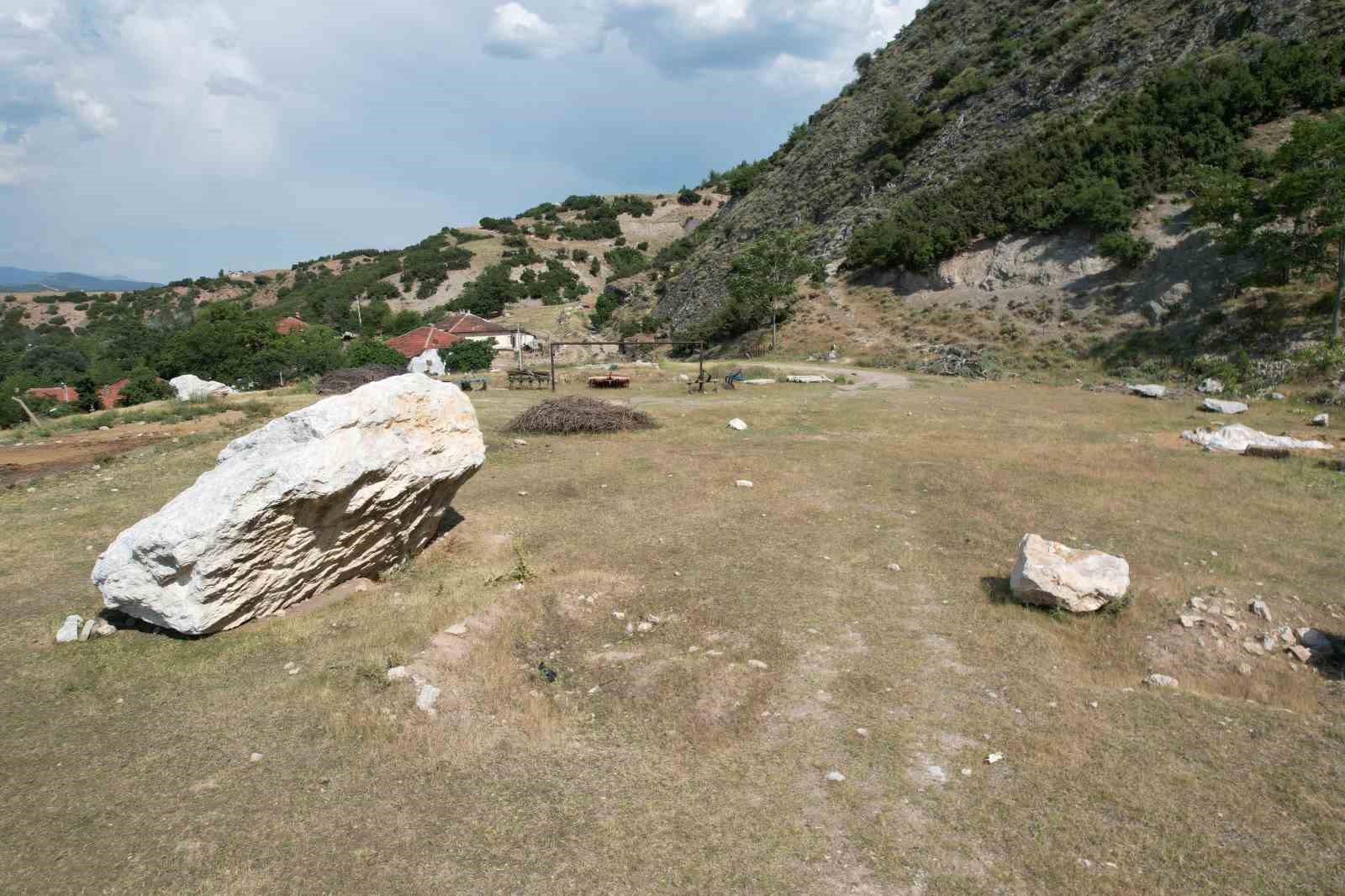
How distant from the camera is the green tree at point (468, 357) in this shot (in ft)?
128

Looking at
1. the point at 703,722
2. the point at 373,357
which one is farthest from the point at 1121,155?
the point at 373,357

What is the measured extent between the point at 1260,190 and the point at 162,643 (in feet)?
107

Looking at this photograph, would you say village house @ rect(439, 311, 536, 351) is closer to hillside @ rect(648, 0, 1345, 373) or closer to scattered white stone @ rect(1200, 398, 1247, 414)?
hillside @ rect(648, 0, 1345, 373)

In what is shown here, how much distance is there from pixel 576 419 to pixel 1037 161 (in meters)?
33.7

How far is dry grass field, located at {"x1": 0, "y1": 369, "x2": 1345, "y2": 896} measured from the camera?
3.96m

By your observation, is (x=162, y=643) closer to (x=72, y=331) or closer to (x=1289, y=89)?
(x=1289, y=89)

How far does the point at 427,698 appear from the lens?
551 cm

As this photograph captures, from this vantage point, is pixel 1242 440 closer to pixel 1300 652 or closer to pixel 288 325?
pixel 1300 652

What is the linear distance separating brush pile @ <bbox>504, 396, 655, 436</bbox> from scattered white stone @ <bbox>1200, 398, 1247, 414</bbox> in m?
15.2

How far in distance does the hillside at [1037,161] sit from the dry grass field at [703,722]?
24252mm

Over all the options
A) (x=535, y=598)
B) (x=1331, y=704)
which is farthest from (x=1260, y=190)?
(x=535, y=598)

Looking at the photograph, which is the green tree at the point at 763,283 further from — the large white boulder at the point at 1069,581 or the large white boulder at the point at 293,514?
the large white boulder at the point at 293,514

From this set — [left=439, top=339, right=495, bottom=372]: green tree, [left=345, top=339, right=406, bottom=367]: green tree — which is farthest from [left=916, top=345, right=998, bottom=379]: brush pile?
[left=345, top=339, right=406, bottom=367]: green tree

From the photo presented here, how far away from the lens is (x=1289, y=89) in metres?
29.7
